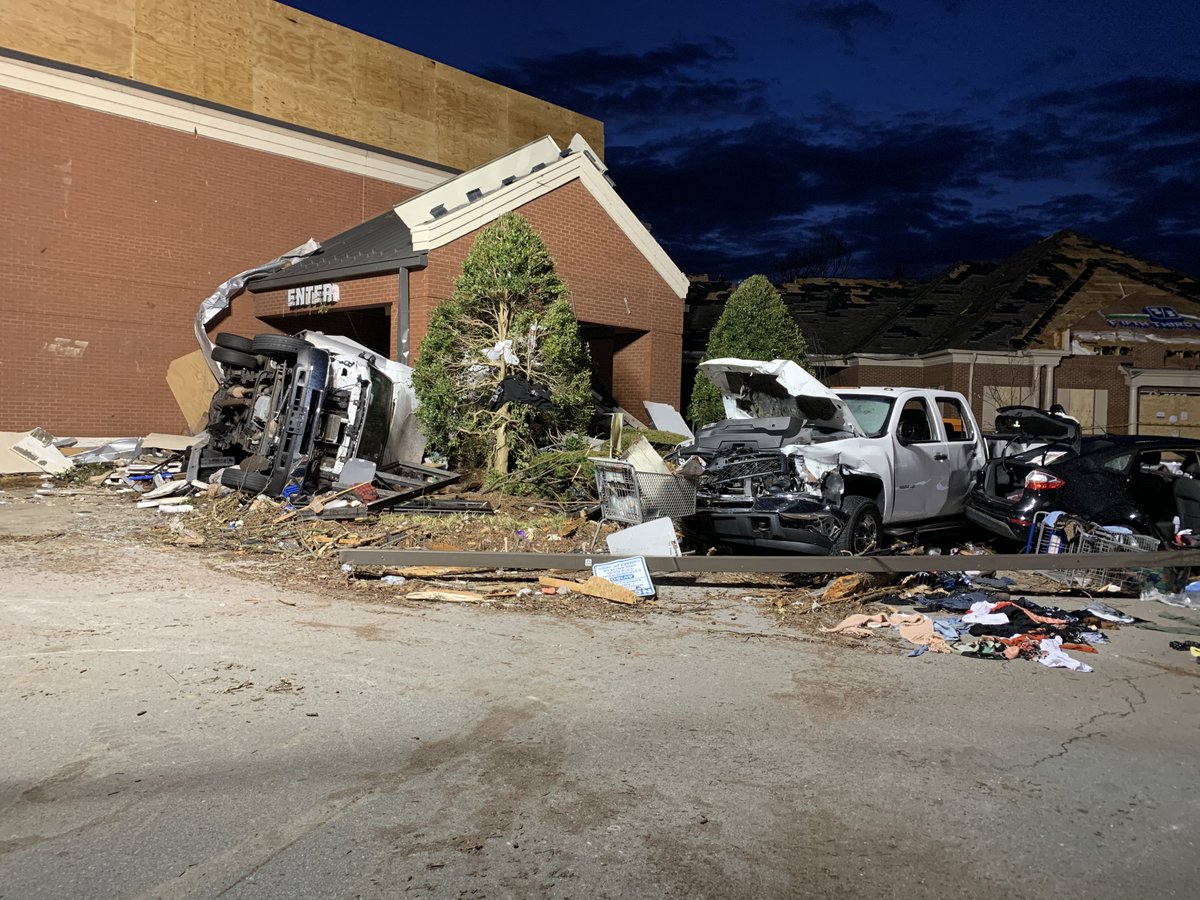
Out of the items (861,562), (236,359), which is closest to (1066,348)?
(861,562)

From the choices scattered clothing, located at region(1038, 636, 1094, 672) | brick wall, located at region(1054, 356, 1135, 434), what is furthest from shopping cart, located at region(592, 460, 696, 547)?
brick wall, located at region(1054, 356, 1135, 434)

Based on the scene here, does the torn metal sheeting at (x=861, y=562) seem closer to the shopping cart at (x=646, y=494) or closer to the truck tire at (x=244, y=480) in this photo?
the shopping cart at (x=646, y=494)

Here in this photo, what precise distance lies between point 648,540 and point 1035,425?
21.5 feet

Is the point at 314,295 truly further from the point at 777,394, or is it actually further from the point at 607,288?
the point at 777,394

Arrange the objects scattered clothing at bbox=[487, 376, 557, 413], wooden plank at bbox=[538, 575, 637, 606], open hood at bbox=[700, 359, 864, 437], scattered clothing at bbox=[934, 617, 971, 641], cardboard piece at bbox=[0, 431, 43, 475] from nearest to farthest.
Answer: scattered clothing at bbox=[934, 617, 971, 641]
wooden plank at bbox=[538, 575, 637, 606]
open hood at bbox=[700, 359, 864, 437]
scattered clothing at bbox=[487, 376, 557, 413]
cardboard piece at bbox=[0, 431, 43, 475]

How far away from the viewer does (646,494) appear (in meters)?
8.05

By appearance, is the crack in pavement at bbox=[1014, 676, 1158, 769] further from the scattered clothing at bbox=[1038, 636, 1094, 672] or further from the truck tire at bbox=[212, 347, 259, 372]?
the truck tire at bbox=[212, 347, 259, 372]

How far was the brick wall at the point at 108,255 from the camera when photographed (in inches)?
647

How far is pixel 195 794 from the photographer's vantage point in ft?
12.1

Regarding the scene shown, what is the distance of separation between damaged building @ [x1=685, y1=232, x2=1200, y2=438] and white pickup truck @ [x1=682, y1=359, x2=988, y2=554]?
44.7 feet

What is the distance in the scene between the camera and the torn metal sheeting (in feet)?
24.4

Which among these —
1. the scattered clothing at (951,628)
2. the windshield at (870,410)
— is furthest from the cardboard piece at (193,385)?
the scattered clothing at (951,628)

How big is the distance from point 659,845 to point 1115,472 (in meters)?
7.08

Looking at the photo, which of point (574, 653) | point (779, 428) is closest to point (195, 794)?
point (574, 653)
